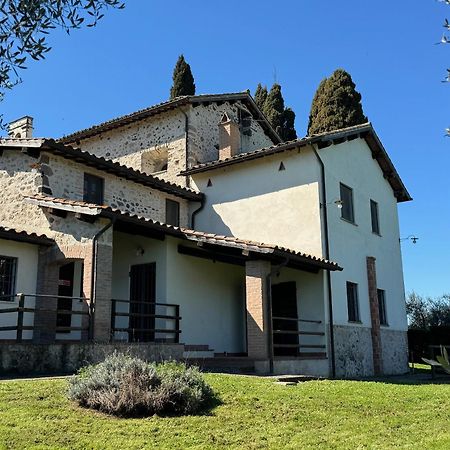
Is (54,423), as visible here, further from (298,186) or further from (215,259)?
→ (298,186)

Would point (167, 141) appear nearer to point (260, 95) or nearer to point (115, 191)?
point (115, 191)

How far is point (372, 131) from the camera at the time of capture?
1998 centimetres

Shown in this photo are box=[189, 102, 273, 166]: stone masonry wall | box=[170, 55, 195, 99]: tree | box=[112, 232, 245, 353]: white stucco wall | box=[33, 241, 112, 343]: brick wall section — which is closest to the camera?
box=[33, 241, 112, 343]: brick wall section

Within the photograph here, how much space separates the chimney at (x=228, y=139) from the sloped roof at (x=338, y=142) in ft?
1.82

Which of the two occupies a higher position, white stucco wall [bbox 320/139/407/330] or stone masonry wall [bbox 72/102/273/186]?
stone masonry wall [bbox 72/102/273/186]

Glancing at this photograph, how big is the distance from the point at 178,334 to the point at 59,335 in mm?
3206

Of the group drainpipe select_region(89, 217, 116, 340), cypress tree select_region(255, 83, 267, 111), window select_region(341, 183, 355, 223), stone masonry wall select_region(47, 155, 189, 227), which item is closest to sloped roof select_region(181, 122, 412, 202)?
window select_region(341, 183, 355, 223)

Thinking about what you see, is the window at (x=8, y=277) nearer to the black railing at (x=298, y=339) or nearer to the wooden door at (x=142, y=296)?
the wooden door at (x=142, y=296)

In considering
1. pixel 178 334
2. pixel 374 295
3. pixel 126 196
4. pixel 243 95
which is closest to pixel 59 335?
pixel 178 334

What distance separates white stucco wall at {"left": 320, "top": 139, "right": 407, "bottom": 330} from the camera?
17.2 metres

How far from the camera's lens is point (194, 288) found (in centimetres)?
1592

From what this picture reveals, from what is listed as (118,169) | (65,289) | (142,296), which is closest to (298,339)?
(142,296)

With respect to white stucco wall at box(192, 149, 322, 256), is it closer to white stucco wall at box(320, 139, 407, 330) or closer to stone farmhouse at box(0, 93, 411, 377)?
stone farmhouse at box(0, 93, 411, 377)

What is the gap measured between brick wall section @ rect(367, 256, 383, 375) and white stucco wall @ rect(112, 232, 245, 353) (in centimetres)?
442
